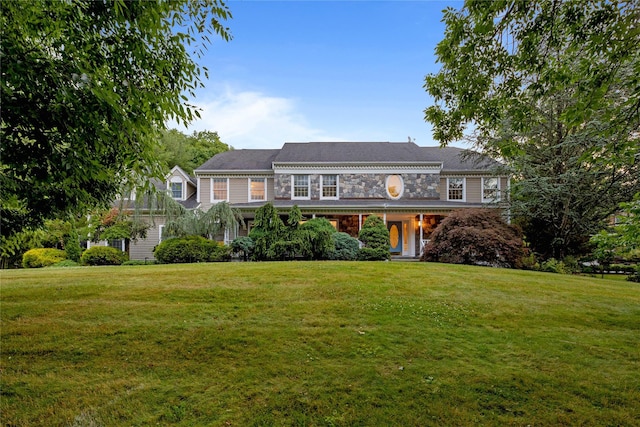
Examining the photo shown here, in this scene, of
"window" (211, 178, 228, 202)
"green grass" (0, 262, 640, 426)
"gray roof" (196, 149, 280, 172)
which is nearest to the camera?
"green grass" (0, 262, 640, 426)

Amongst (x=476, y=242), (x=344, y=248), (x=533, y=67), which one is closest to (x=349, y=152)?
(x=344, y=248)

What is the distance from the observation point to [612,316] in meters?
5.63

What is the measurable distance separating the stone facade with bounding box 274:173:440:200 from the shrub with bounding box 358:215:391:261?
4.48 metres

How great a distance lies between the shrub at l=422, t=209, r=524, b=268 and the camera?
12.2 m

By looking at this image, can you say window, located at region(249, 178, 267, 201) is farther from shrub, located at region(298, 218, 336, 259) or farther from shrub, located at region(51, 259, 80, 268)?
shrub, located at region(51, 259, 80, 268)

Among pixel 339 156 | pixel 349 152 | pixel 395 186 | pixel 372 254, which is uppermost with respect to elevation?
pixel 349 152

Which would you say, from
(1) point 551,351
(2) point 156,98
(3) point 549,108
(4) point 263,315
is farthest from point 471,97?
(3) point 549,108

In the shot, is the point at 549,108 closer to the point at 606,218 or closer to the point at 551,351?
the point at 606,218

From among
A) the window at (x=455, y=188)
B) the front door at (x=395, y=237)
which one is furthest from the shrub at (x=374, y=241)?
the window at (x=455, y=188)

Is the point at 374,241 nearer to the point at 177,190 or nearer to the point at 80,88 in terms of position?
the point at 80,88

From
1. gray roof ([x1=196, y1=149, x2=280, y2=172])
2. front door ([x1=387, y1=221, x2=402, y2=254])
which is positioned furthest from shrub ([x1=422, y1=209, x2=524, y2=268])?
gray roof ([x1=196, y1=149, x2=280, y2=172])

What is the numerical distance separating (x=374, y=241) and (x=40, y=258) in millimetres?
15575

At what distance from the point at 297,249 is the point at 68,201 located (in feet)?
30.7

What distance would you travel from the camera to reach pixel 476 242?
12.3 metres
